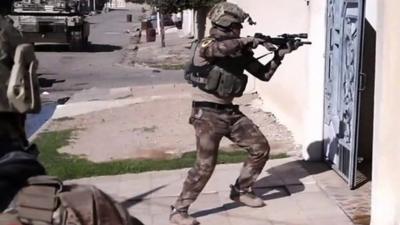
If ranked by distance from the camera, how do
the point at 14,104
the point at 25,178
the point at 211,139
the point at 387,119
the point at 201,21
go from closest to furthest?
the point at 25,178 → the point at 14,104 → the point at 387,119 → the point at 211,139 → the point at 201,21

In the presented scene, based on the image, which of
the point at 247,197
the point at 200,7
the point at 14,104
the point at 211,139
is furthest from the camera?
the point at 200,7

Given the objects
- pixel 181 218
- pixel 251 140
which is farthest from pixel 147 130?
pixel 251 140

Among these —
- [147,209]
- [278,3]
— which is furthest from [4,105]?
[278,3]

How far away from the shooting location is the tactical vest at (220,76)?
18.1ft

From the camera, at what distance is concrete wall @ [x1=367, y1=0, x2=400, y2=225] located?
4980 millimetres

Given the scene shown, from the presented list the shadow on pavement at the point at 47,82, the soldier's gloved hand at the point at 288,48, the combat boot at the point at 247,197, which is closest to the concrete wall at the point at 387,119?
the soldier's gloved hand at the point at 288,48

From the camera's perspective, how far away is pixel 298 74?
29.4ft

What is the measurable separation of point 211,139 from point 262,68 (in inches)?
26.2

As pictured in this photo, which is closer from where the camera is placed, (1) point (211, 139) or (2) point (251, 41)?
(2) point (251, 41)

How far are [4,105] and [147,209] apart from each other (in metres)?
4.15

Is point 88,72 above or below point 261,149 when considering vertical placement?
below

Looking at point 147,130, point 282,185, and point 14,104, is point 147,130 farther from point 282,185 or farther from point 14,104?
point 14,104

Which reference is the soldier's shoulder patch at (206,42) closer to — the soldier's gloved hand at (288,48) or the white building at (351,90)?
the soldier's gloved hand at (288,48)

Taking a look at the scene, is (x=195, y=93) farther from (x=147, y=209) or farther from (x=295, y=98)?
(x=295, y=98)
